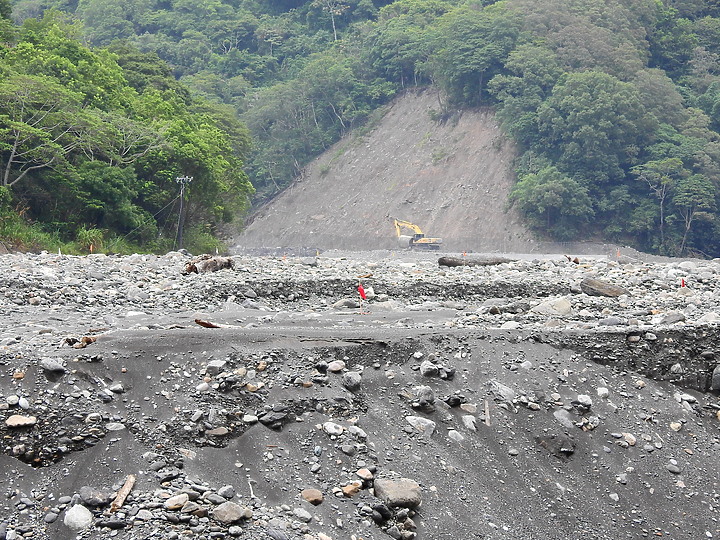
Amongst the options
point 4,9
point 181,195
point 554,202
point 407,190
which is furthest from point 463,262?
point 407,190

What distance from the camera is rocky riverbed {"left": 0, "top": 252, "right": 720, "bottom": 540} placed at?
5.43 m

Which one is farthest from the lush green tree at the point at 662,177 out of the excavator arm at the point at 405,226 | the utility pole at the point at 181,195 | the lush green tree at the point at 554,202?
the utility pole at the point at 181,195

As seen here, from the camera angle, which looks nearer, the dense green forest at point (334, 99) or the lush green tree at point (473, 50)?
the dense green forest at point (334, 99)

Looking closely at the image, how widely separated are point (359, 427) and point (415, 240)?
4757 cm

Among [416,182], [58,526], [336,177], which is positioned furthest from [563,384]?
[336,177]

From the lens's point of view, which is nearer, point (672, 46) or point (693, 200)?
point (693, 200)

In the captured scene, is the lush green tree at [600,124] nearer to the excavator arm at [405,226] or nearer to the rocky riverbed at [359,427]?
the excavator arm at [405,226]

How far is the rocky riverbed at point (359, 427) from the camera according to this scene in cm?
543

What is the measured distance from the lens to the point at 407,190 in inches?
2544

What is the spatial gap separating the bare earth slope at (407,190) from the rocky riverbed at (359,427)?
47.9 metres

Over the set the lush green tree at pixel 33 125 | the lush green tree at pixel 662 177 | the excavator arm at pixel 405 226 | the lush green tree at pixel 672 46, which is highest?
the lush green tree at pixel 33 125

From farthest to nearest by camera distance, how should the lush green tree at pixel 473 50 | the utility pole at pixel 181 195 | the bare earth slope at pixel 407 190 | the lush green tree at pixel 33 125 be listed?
1. the lush green tree at pixel 473 50
2. the bare earth slope at pixel 407 190
3. the utility pole at pixel 181 195
4. the lush green tree at pixel 33 125

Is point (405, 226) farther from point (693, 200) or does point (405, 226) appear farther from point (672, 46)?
point (672, 46)

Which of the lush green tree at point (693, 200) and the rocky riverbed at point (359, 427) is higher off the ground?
the rocky riverbed at point (359, 427)
